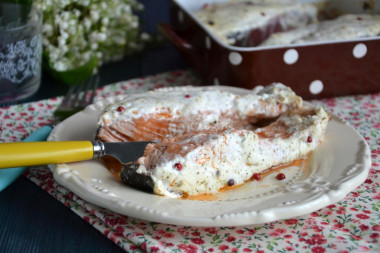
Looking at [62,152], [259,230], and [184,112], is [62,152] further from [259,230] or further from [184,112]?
[259,230]

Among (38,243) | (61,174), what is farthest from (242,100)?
(38,243)

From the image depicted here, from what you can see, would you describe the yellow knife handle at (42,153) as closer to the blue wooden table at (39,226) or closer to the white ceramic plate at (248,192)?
the white ceramic plate at (248,192)

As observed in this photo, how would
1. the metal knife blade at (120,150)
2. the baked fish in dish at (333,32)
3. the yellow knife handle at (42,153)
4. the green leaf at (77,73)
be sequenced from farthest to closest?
the green leaf at (77,73) < the baked fish in dish at (333,32) < the metal knife blade at (120,150) < the yellow knife handle at (42,153)

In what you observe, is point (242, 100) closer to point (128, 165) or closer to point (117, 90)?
point (128, 165)

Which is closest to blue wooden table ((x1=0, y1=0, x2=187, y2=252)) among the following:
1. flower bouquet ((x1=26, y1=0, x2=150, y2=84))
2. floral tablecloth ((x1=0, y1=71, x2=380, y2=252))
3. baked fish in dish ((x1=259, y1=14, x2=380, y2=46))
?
floral tablecloth ((x1=0, y1=71, x2=380, y2=252))

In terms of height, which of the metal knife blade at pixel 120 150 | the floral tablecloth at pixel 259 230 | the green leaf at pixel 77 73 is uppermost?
the metal knife blade at pixel 120 150

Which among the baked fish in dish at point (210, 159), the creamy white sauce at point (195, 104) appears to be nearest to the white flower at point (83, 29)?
the creamy white sauce at point (195, 104)

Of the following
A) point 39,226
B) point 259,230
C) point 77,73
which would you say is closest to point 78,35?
point 77,73
